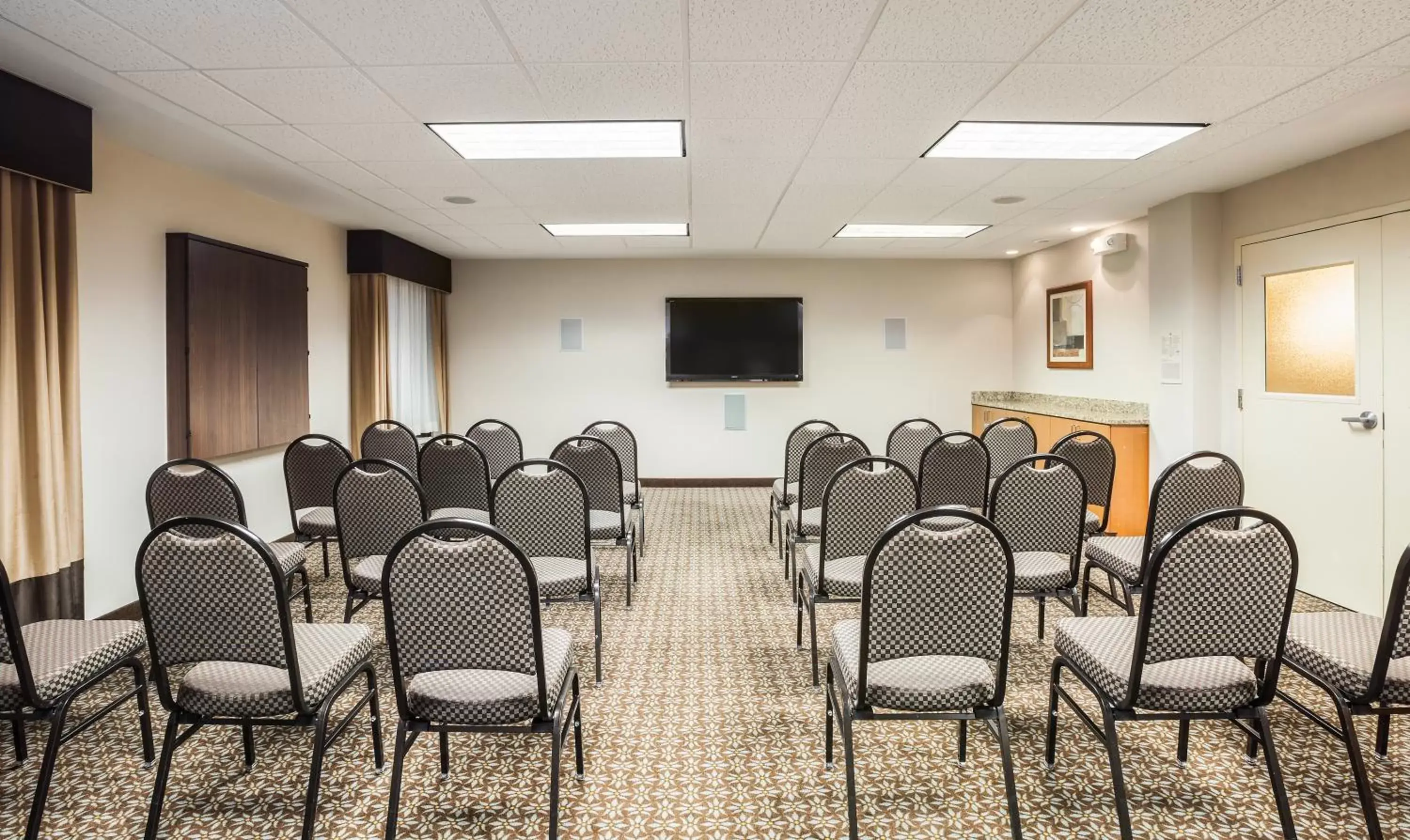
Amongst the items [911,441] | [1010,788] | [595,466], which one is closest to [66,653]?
[595,466]

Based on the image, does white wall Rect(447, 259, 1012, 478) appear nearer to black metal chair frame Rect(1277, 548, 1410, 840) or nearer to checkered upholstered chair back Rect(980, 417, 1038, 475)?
checkered upholstered chair back Rect(980, 417, 1038, 475)

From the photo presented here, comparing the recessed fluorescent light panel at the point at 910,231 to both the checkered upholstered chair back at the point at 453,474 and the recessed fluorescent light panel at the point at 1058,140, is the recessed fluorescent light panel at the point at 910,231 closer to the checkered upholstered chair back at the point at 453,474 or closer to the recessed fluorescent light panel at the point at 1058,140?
the recessed fluorescent light panel at the point at 1058,140

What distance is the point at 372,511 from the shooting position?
3.25m

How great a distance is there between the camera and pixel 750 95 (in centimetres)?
308

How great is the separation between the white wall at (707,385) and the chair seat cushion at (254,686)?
6.12 metres

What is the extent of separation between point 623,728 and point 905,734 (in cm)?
107

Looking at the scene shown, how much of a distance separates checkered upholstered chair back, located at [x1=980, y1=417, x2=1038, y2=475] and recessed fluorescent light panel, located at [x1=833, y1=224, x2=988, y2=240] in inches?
84.1

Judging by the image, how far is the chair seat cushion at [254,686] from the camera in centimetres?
195

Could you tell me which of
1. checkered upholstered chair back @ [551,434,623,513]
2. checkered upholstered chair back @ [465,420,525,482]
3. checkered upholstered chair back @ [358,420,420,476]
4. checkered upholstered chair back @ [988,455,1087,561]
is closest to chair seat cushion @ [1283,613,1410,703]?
checkered upholstered chair back @ [988,455,1087,561]

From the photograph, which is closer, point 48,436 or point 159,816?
point 159,816

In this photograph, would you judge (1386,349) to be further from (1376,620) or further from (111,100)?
(111,100)

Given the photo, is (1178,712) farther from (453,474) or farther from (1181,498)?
(453,474)

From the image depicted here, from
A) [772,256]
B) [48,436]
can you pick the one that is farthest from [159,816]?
[772,256]

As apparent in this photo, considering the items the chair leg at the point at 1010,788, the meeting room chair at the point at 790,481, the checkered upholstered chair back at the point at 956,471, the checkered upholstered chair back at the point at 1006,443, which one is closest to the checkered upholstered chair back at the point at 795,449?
the meeting room chair at the point at 790,481
